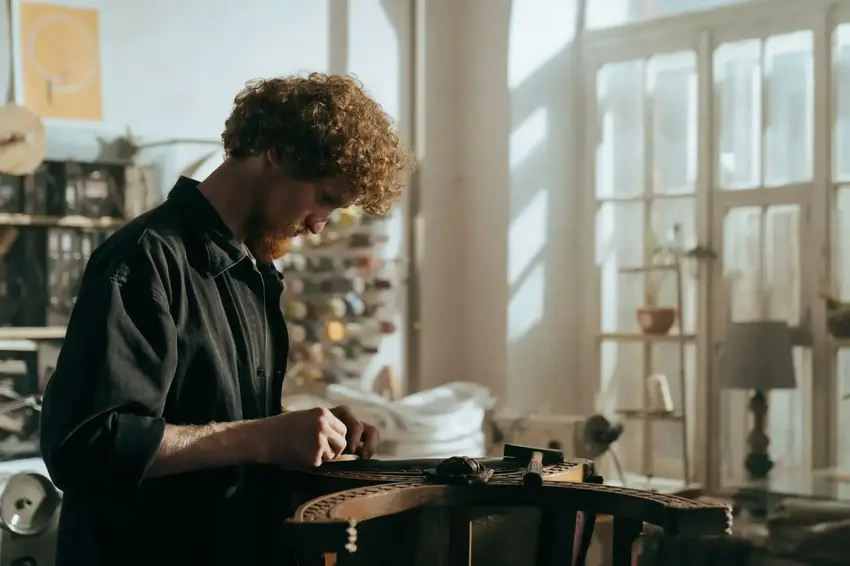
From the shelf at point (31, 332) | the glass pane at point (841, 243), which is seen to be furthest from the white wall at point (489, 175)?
the shelf at point (31, 332)

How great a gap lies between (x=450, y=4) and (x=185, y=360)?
343cm

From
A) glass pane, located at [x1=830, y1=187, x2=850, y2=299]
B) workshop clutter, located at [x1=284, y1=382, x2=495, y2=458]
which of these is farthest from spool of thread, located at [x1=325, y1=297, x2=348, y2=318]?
glass pane, located at [x1=830, y1=187, x2=850, y2=299]

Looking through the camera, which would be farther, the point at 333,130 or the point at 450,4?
the point at 450,4

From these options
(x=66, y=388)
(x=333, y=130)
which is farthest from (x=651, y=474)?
(x=66, y=388)

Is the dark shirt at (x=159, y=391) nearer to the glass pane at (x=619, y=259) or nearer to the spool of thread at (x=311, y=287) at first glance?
the spool of thread at (x=311, y=287)

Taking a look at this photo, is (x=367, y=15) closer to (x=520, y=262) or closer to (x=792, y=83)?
(x=520, y=262)

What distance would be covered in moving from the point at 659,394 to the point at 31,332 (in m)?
2.42

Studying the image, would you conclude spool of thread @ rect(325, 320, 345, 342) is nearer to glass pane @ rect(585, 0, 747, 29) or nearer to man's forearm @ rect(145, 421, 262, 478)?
glass pane @ rect(585, 0, 747, 29)

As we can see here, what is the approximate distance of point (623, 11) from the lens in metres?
4.82

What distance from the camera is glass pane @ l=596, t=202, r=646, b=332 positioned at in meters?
4.67

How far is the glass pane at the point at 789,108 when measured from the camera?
416cm

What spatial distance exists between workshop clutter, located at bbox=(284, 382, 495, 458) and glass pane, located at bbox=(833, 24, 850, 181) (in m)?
1.62

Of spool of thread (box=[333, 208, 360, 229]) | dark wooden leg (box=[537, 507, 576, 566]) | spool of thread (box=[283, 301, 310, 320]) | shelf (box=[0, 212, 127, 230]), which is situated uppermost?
spool of thread (box=[333, 208, 360, 229])

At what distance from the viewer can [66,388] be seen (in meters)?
1.52
